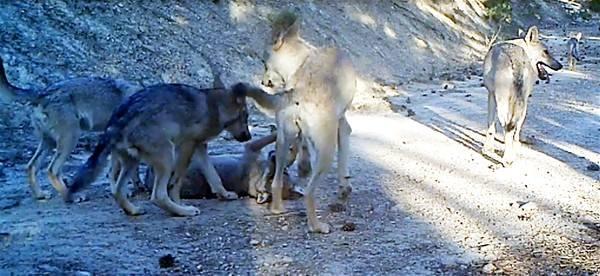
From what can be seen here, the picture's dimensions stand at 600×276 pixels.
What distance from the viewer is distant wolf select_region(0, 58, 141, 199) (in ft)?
25.8

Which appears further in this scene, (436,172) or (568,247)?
(436,172)

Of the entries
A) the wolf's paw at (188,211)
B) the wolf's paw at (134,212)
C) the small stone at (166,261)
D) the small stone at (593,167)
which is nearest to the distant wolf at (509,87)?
the small stone at (593,167)

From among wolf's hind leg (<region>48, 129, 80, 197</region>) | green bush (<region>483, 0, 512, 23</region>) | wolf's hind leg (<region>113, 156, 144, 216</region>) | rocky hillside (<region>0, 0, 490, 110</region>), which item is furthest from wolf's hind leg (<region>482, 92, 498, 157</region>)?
green bush (<region>483, 0, 512, 23</region>)

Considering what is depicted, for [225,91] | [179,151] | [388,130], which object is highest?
[225,91]

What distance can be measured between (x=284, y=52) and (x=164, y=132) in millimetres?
1621

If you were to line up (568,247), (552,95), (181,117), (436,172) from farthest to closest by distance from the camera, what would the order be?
(552,95) → (436,172) → (181,117) → (568,247)

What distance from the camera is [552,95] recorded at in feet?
56.5

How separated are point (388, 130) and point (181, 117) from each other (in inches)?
243

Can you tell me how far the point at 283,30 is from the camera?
7.96 meters

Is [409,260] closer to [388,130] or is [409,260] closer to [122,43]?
[388,130]

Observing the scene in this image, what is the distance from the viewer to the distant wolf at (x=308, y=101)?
688 centimetres

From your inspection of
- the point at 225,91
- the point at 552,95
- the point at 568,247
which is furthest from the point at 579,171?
the point at 552,95

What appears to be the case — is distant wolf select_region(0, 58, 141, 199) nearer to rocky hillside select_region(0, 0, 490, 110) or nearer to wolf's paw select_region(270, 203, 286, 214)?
wolf's paw select_region(270, 203, 286, 214)

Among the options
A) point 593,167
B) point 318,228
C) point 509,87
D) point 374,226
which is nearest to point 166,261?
point 318,228
